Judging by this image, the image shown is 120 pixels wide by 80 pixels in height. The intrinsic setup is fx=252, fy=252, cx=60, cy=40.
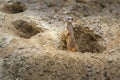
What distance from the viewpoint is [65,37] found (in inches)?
159

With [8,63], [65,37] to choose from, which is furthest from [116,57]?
[8,63]

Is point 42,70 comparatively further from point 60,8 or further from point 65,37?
point 60,8

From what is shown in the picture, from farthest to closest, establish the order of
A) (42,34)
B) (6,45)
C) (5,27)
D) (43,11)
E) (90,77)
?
(43,11)
(5,27)
(42,34)
(6,45)
(90,77)

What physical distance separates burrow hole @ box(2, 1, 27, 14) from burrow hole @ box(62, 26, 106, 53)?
4.12ft

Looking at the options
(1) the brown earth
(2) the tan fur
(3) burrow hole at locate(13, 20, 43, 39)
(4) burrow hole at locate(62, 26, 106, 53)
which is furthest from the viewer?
(3) burrow hole at locate(13, 20, 43, 39)

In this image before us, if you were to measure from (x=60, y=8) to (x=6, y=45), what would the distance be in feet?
4.59

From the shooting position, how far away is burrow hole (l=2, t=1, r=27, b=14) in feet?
15.9

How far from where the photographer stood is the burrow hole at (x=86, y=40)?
13.2 feet

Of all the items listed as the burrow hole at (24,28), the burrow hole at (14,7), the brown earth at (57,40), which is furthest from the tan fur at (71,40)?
the burrow hole at (14,7)

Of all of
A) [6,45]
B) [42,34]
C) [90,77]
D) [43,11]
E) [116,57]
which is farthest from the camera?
[43,11]

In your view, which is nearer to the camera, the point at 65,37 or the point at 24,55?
the point at 24,55

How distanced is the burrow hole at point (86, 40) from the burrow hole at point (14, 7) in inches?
49.5

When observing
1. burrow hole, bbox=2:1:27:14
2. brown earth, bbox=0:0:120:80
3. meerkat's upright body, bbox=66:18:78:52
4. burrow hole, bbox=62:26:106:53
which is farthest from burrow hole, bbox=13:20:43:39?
meerkat's upright body, bbox=66:18:78:52

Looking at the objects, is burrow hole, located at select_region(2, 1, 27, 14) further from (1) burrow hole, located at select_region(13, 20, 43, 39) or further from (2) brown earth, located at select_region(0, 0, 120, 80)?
(1) burrow hole, located at select_region(13, 20, 43, 39)
